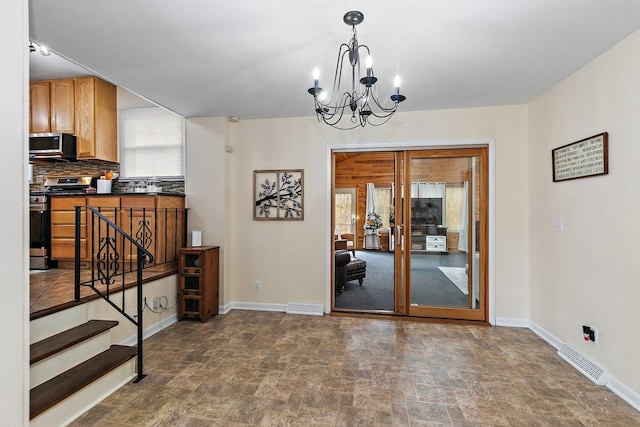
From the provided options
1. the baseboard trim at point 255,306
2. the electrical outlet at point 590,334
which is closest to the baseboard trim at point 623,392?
the electrical outlet at point 590,334

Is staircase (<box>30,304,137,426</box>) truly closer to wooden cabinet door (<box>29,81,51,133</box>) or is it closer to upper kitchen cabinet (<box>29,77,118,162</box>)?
upper kitchen cabinet (<box>29,77,118,162</box>)

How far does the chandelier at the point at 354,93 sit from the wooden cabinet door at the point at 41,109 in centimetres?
389

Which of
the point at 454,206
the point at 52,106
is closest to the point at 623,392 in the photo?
the point at 454,206

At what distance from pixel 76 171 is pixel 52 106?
0.92 metres

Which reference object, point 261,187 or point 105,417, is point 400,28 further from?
point 105,417

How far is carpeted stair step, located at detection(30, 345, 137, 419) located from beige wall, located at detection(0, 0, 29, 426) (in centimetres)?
36

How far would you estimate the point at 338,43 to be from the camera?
7.74 ft

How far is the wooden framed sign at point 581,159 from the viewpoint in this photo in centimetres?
251

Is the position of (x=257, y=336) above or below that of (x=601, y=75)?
below

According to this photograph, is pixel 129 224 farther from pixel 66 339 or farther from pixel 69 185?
pixel 66 339

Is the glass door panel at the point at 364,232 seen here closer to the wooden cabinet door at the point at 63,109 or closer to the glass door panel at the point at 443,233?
the glass door panel at the point at 443,233

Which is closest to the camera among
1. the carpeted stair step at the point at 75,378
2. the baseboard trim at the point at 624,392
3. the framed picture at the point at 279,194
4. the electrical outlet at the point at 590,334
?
the carpeted stair step at the point at 75,378

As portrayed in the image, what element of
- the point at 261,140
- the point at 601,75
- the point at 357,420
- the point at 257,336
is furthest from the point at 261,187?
the point at 601,75

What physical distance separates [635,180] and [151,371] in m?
3.92
